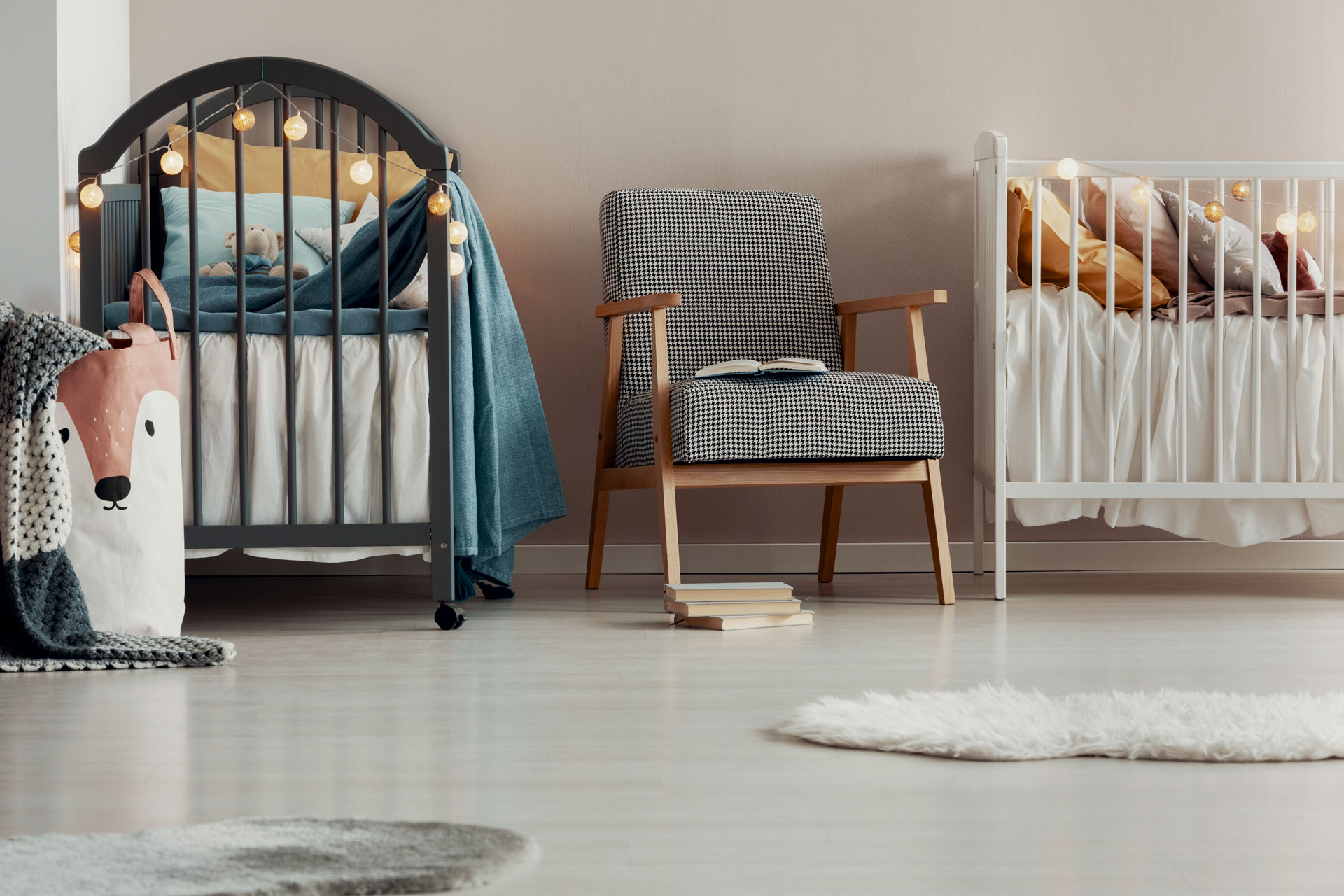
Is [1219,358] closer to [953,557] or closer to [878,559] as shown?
[953,557]

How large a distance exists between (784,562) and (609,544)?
16.0 inches

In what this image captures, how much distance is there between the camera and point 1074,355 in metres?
2.29

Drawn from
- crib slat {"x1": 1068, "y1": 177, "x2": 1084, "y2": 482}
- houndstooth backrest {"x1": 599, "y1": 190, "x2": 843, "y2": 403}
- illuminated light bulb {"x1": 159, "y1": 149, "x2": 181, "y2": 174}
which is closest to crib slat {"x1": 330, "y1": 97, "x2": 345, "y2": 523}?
illuminated light bulb {"x1": 159, "y1": 149, "x2": 181, "y2": 174}

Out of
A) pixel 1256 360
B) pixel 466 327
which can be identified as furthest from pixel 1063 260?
pixel 466 327

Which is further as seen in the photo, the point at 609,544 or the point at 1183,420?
the point at 609,544

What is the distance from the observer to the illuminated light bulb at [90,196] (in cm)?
193

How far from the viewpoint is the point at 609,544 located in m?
2.73

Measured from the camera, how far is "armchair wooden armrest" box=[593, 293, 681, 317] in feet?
6.96

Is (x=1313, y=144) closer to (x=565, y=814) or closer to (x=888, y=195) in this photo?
(x=888, y=195)

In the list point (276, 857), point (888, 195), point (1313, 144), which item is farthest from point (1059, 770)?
point (1313, 144)

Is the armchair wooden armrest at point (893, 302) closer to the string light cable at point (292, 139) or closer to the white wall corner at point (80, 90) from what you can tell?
the string light cable at point (292, 139)

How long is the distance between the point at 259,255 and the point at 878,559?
1.51 m

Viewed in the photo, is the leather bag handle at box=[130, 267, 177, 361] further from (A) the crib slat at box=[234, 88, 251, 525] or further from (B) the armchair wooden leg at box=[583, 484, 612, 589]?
(B) the armchair wooden leg at box=[583, 484, 612, 589]

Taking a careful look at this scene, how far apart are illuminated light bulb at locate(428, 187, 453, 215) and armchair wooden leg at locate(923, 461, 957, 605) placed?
0.98 metres
